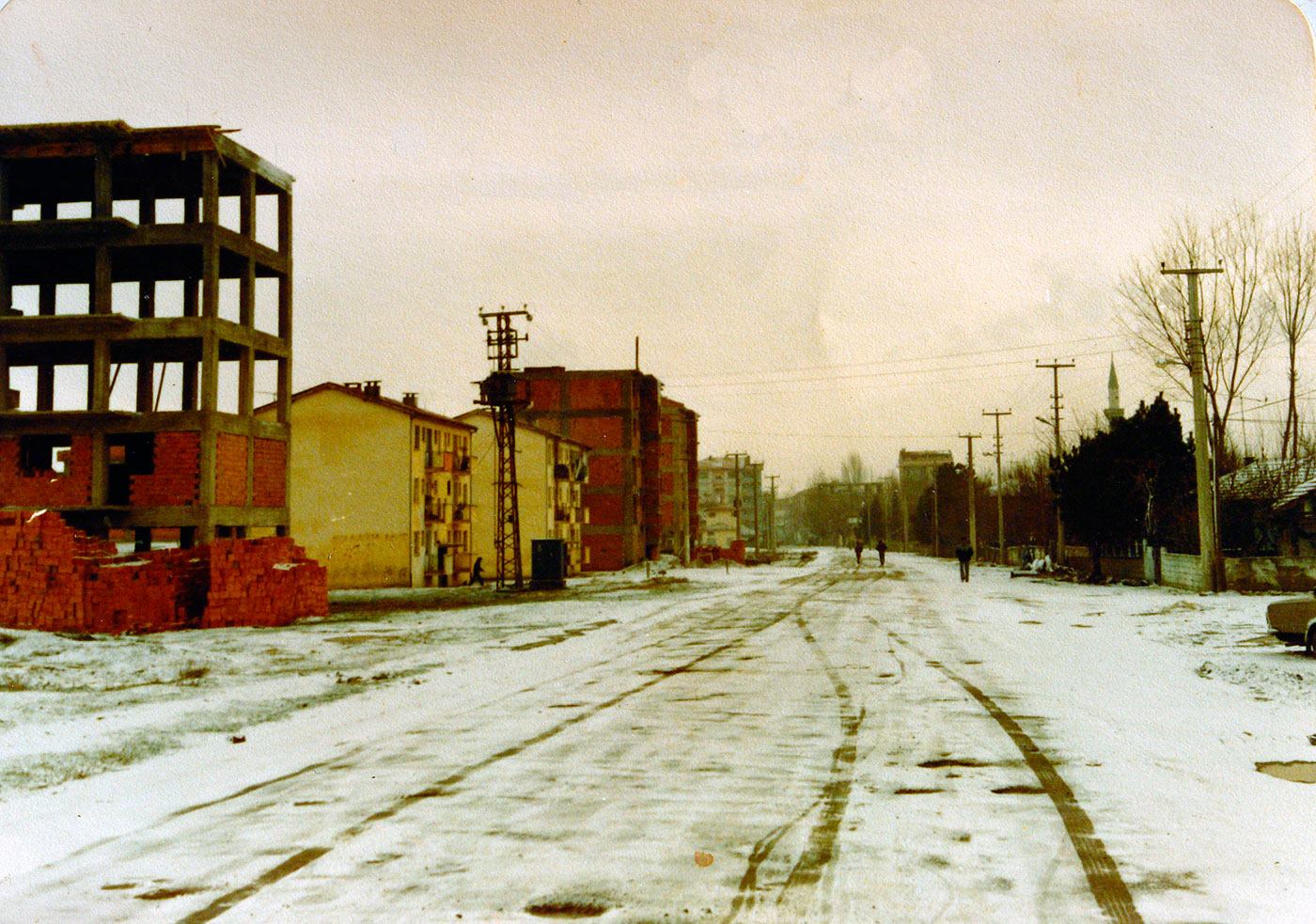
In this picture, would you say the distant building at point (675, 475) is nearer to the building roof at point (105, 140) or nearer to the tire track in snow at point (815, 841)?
the building roof at point (105, 140)

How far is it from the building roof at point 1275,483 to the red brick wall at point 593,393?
1638 inches

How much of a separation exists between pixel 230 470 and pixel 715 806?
25246 mm

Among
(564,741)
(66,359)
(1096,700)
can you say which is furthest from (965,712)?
(66,359)

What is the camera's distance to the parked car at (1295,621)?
15.8 m

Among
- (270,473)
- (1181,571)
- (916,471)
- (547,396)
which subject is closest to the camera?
(270,473)

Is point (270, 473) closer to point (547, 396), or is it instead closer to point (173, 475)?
point (173, 475)

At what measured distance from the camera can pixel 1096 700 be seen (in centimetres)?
1215

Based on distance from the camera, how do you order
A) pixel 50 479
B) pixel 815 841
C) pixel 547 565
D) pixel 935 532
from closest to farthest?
pixel 815 841 → pixel 50 479 → pixel 547 565 → pixel 935 532

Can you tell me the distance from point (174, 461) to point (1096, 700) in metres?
24.3

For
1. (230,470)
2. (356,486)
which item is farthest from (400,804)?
(356,486)

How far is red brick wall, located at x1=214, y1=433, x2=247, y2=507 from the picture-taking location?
2839 centimetres

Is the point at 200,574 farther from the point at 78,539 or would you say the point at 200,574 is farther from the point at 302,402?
the point at 302,402

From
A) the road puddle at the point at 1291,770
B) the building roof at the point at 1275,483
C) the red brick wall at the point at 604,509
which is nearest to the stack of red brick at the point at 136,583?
the road puddle at the point at 1291,770

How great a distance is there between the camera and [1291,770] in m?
8.41
